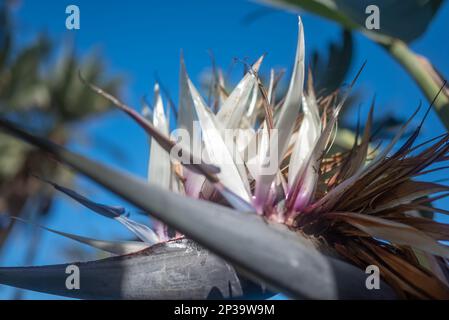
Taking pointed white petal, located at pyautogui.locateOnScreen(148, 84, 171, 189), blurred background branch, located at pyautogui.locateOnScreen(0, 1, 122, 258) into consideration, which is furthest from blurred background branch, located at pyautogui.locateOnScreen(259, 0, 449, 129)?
blurred background branch, located at pyautogui.locateOnScreen(0, 1, 122, 258)

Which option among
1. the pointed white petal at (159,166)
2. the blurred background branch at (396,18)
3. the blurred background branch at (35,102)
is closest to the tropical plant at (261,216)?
the pointed white petal at (159,166)

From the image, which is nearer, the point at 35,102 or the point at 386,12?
the point at 386,12

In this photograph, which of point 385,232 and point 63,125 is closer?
point 385,232

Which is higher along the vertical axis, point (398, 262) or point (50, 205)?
point (50, 205)

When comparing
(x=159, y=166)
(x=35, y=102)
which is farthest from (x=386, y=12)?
(x=35, y=102)

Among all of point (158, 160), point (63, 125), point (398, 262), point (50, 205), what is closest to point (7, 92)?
point (63, 125)

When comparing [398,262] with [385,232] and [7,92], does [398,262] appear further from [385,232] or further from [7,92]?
[7,92]

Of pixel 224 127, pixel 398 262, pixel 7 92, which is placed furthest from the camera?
pixel 7 92

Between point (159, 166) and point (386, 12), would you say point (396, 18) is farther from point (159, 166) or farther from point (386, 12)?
point (159, 166)
